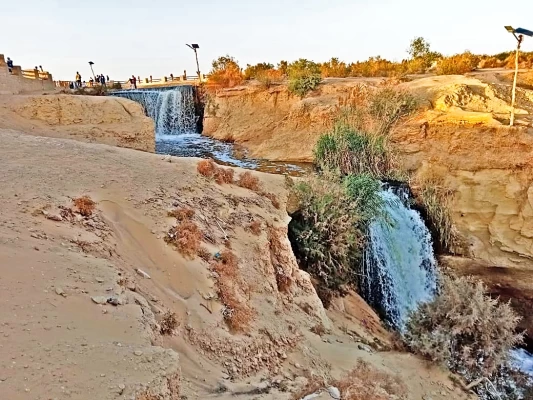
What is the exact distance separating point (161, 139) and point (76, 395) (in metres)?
18.3

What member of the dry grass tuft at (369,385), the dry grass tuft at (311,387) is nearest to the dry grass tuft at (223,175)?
the dry grass tuft at (369,385)

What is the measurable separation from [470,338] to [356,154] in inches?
277

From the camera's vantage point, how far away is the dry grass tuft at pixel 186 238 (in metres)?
5.66

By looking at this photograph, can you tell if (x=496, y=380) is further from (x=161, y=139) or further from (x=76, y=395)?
(x=161, y=139)

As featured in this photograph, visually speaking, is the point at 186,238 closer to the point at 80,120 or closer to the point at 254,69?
the point at 80,120

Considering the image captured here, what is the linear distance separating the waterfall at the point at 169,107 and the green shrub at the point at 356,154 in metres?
10.6

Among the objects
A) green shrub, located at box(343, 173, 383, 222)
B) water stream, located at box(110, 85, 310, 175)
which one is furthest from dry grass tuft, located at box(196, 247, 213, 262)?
water stream, located at box(110, 85, 310, 175)

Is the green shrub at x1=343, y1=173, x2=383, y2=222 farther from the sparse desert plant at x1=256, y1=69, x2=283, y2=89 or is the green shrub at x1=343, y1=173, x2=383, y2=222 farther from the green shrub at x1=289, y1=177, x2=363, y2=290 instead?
the sparse desert plant at x1=256, y1=69, x2=283, y2=89

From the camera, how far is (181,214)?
6328 mm

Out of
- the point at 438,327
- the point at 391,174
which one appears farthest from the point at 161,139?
the point at 438,327

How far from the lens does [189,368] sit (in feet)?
13.3

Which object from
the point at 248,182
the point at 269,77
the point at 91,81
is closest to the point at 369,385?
the point at 248,182

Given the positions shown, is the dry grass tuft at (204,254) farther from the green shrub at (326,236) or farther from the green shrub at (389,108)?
the green shrub at (389,108)

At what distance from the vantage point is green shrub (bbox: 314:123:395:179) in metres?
12.7
